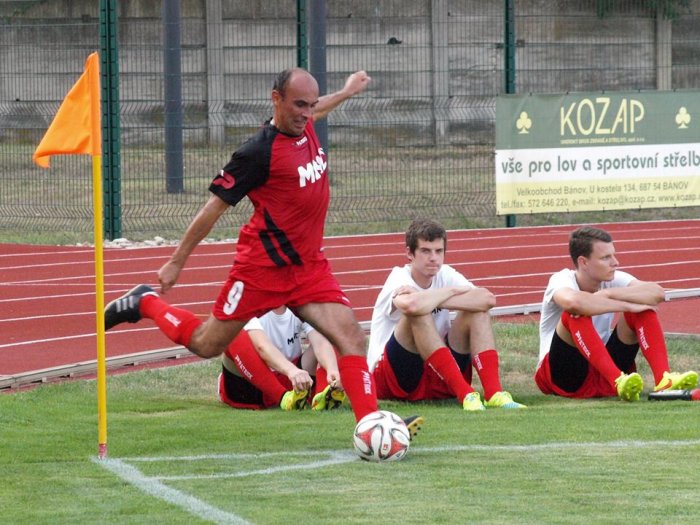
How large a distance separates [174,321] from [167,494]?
152 centimetres

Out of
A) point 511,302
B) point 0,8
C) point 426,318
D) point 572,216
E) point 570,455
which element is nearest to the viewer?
point 570,455

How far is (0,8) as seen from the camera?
2511 centimetres

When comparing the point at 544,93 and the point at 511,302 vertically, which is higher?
the point at 544,93

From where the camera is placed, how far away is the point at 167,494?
582 cm

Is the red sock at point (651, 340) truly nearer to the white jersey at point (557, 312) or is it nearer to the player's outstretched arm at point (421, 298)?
the white jersey at point (557, 312)

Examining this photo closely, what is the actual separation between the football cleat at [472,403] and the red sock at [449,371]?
0.12ft

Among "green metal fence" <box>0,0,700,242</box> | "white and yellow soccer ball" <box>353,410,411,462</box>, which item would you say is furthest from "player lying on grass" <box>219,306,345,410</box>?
"green metal fence" <box>0,0,700,242</box>

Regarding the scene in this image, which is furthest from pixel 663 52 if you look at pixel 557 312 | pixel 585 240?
pixel 585 240

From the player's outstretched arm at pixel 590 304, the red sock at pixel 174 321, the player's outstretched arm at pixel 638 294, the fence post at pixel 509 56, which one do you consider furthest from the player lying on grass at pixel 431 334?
the fence post at pixel 509 56

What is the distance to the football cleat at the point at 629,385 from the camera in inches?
319

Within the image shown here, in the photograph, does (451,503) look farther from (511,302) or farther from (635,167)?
(635,167)

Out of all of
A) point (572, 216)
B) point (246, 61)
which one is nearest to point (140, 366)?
point (246, 61)

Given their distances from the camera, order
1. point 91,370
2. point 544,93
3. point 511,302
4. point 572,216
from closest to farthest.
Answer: point 91,370, point 511,302, point 544,93, point 572,216

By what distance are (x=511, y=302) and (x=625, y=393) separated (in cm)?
505
